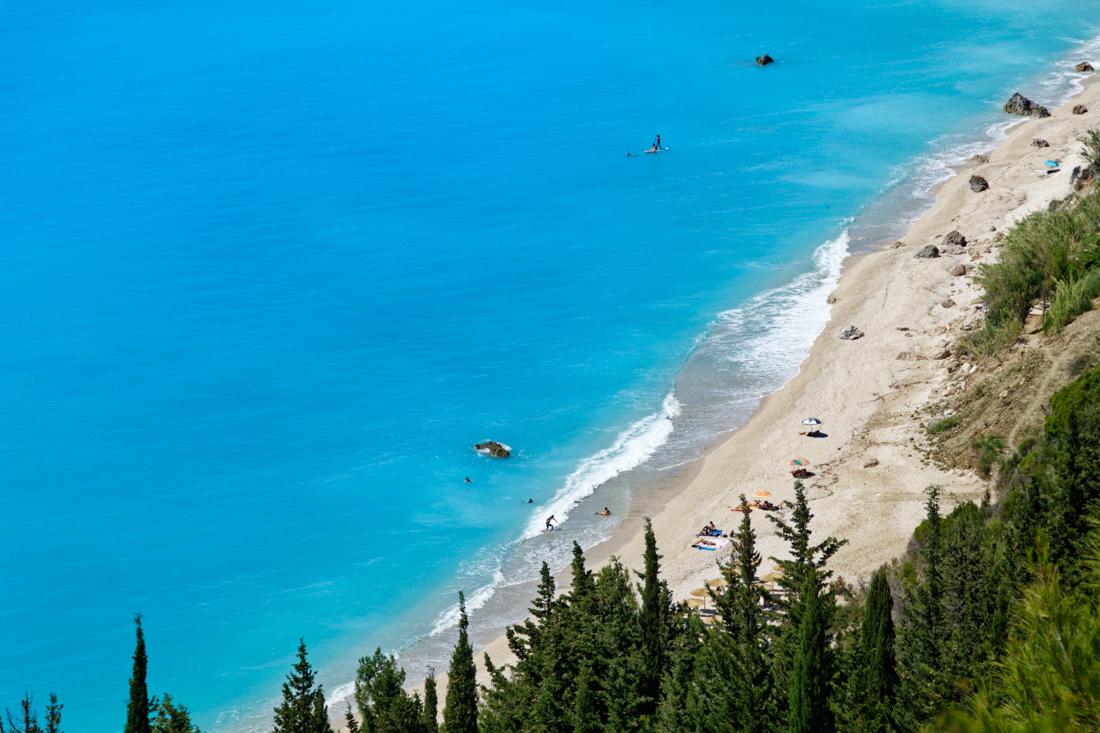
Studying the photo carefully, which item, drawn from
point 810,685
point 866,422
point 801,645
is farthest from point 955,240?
point 810,685

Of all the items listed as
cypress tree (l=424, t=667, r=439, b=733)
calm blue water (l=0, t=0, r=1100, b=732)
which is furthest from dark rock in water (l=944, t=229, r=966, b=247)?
cypress tree (l=424, t=667, r=439, b=733)

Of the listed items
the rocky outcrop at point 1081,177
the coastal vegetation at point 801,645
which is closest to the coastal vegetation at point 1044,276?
the coastal vegetation at point 801,645

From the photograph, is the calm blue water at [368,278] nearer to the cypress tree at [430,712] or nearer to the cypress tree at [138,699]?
the cypress tree at [430,712]

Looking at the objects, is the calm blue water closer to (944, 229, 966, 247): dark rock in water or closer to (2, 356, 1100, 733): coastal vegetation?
(944, 229, 966, 247): dark rock in water

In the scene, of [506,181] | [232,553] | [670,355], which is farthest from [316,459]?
[506,181]

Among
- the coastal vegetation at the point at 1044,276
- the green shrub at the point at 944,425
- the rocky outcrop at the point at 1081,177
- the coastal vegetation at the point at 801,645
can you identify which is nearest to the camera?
the coastal vegetation at the point at 801,645
